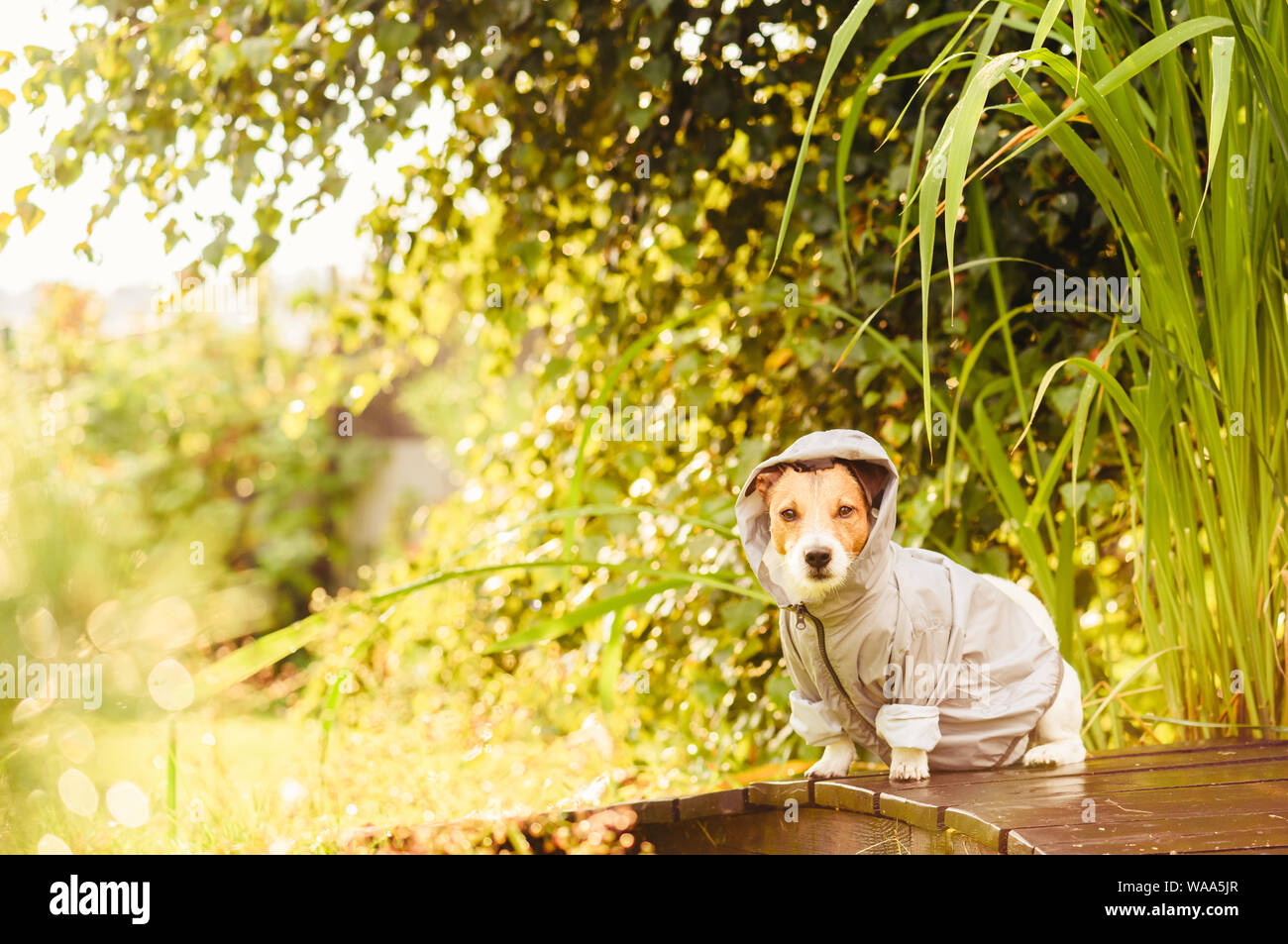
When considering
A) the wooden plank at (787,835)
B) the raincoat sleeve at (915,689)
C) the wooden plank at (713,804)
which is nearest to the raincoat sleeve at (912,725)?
the raincoat sleeve at (915,689)

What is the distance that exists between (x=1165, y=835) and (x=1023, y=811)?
0.44 ft

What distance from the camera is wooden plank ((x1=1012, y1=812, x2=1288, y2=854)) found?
3.16 ft

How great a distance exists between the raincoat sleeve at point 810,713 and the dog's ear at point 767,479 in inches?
7.8

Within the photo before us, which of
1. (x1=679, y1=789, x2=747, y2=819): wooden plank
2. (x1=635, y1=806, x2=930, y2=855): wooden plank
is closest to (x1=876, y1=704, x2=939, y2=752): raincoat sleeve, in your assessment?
(x1=635, y1=806, x2=930, y2=855): wooden plank

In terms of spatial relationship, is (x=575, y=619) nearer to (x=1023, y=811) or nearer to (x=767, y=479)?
(x=767, y=479)

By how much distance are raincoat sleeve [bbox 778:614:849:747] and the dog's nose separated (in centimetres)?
17

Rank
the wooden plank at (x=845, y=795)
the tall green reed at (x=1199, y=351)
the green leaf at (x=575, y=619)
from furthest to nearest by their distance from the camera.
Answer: the green leaf at (x=575, y=619)
the tall green reed at (x=1199, y=351)
the wooden plank at (x=845, y=795)

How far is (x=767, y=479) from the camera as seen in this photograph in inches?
49.2

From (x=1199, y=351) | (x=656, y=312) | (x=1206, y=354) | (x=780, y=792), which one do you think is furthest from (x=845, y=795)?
(x=656, y=312)

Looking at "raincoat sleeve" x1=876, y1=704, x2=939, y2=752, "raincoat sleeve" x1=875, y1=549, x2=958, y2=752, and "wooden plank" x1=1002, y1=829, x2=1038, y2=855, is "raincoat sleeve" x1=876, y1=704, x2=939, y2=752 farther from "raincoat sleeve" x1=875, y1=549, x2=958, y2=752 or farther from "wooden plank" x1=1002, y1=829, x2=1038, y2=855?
"wooden plank" x1=1002, y1=829, x2=1038, y2=855

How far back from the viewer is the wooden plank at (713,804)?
4.25 ft

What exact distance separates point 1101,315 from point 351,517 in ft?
16.6

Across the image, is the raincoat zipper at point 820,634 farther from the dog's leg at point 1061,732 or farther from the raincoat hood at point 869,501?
the dog's leg at point 1061,732
